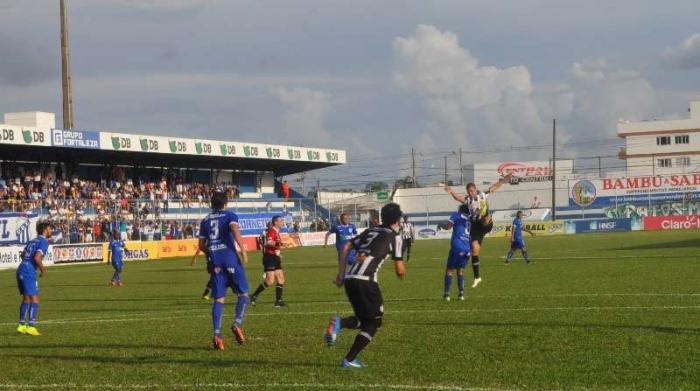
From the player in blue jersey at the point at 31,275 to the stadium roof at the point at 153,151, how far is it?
3990 centimetres

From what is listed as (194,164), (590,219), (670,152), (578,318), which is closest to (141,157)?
(194,164)

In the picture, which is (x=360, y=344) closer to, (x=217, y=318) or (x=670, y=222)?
(x=217, y=318)

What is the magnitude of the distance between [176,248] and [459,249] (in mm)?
39860

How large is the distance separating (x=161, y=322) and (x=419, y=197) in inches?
3273

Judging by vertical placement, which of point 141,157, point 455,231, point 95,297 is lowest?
point 95,297

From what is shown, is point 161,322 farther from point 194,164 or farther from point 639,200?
point 639,200

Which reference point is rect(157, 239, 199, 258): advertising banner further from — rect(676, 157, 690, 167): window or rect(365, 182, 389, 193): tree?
rect(676, 157, 690, 167): window

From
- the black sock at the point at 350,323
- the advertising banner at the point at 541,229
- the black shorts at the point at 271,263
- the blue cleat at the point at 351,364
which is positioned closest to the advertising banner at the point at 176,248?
the advertising banner at the point at 541,229

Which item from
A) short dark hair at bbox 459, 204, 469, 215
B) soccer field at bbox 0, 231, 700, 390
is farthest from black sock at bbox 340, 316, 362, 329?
short dark hair at bbox 459, 204, 469, 215

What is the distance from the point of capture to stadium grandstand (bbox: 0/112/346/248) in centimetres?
5481

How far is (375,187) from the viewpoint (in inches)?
4424

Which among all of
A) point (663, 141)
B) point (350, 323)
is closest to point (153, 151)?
point (350, 323)

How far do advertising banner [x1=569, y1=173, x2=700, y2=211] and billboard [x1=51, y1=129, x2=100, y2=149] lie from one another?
46.1m

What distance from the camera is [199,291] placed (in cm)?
2625
